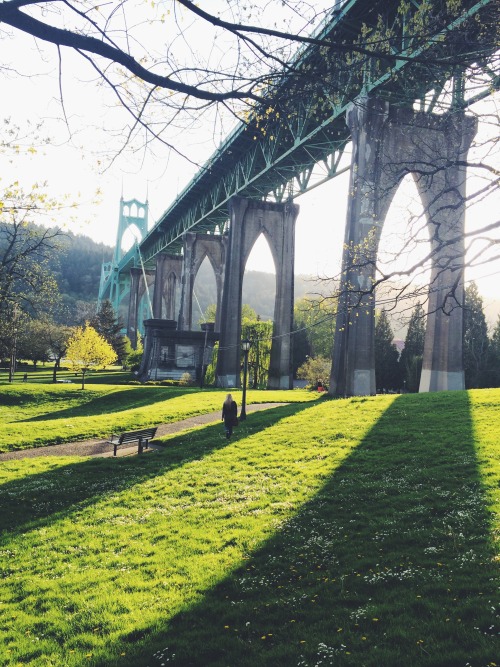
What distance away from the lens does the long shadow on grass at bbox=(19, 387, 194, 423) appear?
Answer: 28.6 metres

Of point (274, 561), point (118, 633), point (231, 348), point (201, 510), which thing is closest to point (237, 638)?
point (118, 633)

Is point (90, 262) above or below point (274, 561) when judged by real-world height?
above

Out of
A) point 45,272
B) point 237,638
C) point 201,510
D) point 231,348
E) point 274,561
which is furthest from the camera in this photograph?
point 231,348

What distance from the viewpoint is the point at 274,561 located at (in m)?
5.88

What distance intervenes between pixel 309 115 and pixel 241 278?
116 ft

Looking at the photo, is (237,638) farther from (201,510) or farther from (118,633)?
(201,510)

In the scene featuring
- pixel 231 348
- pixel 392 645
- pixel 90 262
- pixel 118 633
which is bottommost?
pixel 118 633

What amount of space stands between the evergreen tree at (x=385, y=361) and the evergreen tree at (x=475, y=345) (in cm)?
787

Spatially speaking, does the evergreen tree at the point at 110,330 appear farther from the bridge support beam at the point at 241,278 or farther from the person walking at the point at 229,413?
the person walking at the point at 229,413

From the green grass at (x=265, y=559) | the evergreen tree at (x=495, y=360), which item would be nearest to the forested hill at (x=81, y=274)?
the evergreen tree at (x=495, y=360)

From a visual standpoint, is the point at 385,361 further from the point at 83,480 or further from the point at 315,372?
the point at 83,480

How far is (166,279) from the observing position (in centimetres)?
7519

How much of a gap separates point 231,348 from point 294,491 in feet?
102

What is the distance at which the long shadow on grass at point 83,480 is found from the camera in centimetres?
881
